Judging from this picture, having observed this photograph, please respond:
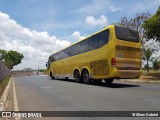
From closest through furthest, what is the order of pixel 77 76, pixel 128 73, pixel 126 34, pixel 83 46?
pixel 128 73, pixel 126 34, pixel 83 46, pixel 77 76

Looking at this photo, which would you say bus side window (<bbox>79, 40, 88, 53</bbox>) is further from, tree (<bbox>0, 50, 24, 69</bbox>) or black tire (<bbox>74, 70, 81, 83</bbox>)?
tree (<bbox>0, 50, 24, 69</bbox>)

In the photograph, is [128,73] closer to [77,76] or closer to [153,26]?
[77,76]

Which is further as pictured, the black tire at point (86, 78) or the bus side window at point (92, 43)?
the black tire at point (86, 78)

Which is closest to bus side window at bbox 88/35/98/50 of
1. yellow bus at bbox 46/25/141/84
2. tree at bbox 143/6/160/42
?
yellow bus at bbox 46/25/141/84

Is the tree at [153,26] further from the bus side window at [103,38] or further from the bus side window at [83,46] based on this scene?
the bus side window at [103,38]

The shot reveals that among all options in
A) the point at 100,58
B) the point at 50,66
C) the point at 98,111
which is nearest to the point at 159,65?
the point at 50,66

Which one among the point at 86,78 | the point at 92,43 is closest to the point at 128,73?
the point at 92,43

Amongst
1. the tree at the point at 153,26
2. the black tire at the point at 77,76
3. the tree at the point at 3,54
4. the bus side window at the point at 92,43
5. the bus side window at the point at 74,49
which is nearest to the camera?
the bus side window at the point at 92,43

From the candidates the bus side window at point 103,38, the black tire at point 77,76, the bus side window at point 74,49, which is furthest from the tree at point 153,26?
the bus side window at point 103,38

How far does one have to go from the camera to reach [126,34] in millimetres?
16531

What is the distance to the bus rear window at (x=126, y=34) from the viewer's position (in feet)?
52.8

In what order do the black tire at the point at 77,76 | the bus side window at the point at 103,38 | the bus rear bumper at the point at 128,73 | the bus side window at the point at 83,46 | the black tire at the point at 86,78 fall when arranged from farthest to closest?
the black tire at the point at 77,76
the bus side window at the point at 83,46
the black tire at the point at 86,78
the bus side window at the point at 103,38
the bus rear bumper at the point at 128,73

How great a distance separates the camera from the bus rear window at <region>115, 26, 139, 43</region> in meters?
16.1

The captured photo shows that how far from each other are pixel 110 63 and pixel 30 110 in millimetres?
8341
